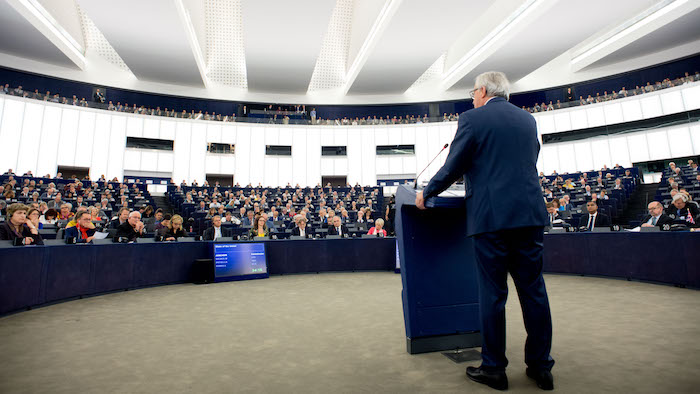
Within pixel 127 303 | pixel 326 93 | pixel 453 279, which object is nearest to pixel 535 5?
pixel 326 93

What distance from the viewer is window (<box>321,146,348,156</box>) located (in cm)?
2139

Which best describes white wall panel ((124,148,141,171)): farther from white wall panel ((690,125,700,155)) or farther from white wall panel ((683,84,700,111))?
white wall panel ((690,125,700,155))

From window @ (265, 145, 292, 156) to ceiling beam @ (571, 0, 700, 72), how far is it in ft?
55.5

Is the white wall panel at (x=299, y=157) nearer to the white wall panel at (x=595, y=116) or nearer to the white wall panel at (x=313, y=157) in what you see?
the white wall panel at (x=313, y=157)

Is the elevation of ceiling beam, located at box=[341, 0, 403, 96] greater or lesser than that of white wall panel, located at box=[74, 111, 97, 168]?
greater

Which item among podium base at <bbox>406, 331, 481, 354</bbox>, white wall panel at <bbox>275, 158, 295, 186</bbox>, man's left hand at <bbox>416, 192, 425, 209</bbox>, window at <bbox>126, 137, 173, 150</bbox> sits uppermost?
window at <bbox>126, 137, 173, 150</bbox>

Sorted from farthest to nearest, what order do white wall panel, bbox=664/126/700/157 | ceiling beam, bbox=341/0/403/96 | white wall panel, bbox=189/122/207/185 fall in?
white wall panel, bbox=189/122/207/185
white wall panel, bbox=664/126/700/157
ceiling beam, bbox=341/0/403/96

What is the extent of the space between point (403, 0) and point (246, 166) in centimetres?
1267

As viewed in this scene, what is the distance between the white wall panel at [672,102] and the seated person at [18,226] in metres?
23.1

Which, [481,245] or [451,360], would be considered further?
[451,360]

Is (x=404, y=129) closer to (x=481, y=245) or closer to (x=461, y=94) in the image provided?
(x=461, y=94)

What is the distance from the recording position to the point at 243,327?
115 inches

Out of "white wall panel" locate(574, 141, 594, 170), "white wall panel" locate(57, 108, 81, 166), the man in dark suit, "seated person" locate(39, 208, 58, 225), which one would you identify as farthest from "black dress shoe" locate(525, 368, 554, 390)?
"white wall panel" locate(57, 108, 81, 166)

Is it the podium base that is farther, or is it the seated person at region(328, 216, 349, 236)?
the seated person at region(328, 216, 349, 236)
